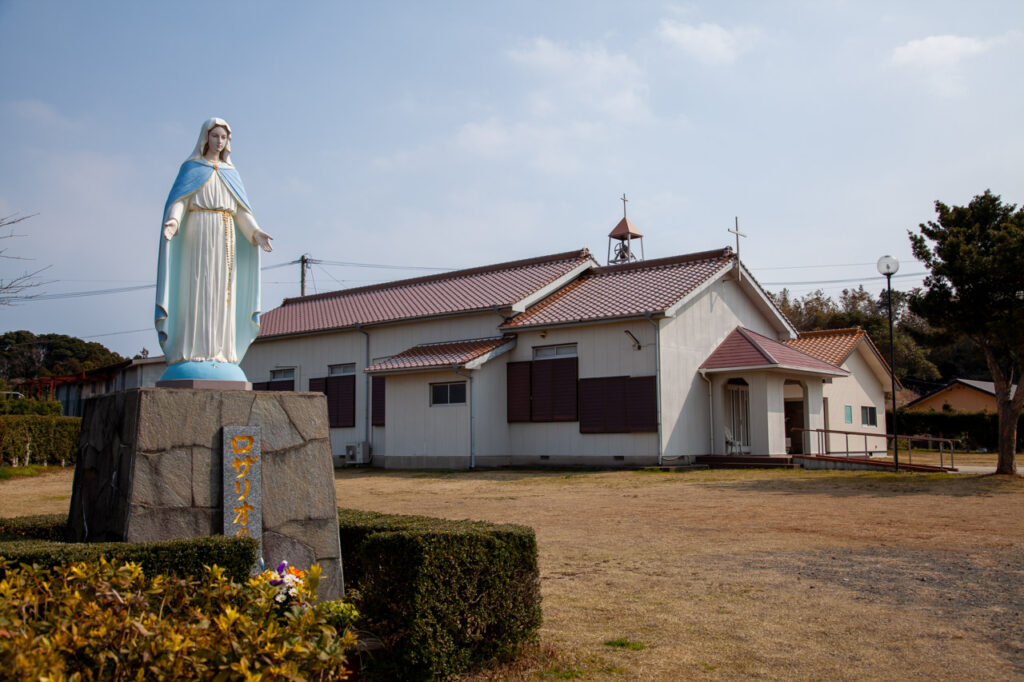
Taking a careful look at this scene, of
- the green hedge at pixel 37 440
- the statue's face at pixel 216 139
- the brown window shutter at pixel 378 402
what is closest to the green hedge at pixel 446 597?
the statue's face at pixel 216 139

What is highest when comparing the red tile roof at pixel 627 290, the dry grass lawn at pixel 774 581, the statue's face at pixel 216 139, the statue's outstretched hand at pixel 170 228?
the red tile roof at pixel 627 290

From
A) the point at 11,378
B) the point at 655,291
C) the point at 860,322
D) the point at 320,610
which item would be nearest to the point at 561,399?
the point at 655,291

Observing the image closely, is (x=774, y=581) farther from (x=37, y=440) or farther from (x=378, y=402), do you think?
(x=37, y=440)

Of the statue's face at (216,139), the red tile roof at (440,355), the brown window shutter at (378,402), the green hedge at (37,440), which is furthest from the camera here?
the brown window shutter at (378,402)

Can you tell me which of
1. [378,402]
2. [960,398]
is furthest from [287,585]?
[960,398]

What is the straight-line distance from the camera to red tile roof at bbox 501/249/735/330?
19547mm

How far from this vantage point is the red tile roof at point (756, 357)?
19.6 meters

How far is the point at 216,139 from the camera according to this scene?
635 cm

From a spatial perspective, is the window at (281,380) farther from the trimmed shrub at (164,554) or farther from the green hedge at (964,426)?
the green hedge at (964,426)

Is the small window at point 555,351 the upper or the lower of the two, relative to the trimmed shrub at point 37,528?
upper

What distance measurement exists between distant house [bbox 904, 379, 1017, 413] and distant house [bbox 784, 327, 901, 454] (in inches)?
396

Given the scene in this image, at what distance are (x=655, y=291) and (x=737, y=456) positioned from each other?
446 centimetres

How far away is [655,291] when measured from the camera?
66.8 ft

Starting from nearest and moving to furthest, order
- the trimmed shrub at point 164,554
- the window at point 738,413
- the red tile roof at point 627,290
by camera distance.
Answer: the trimmed shrub at point 164,554, the red tile roof at point 627,290, the window at point 738,413
